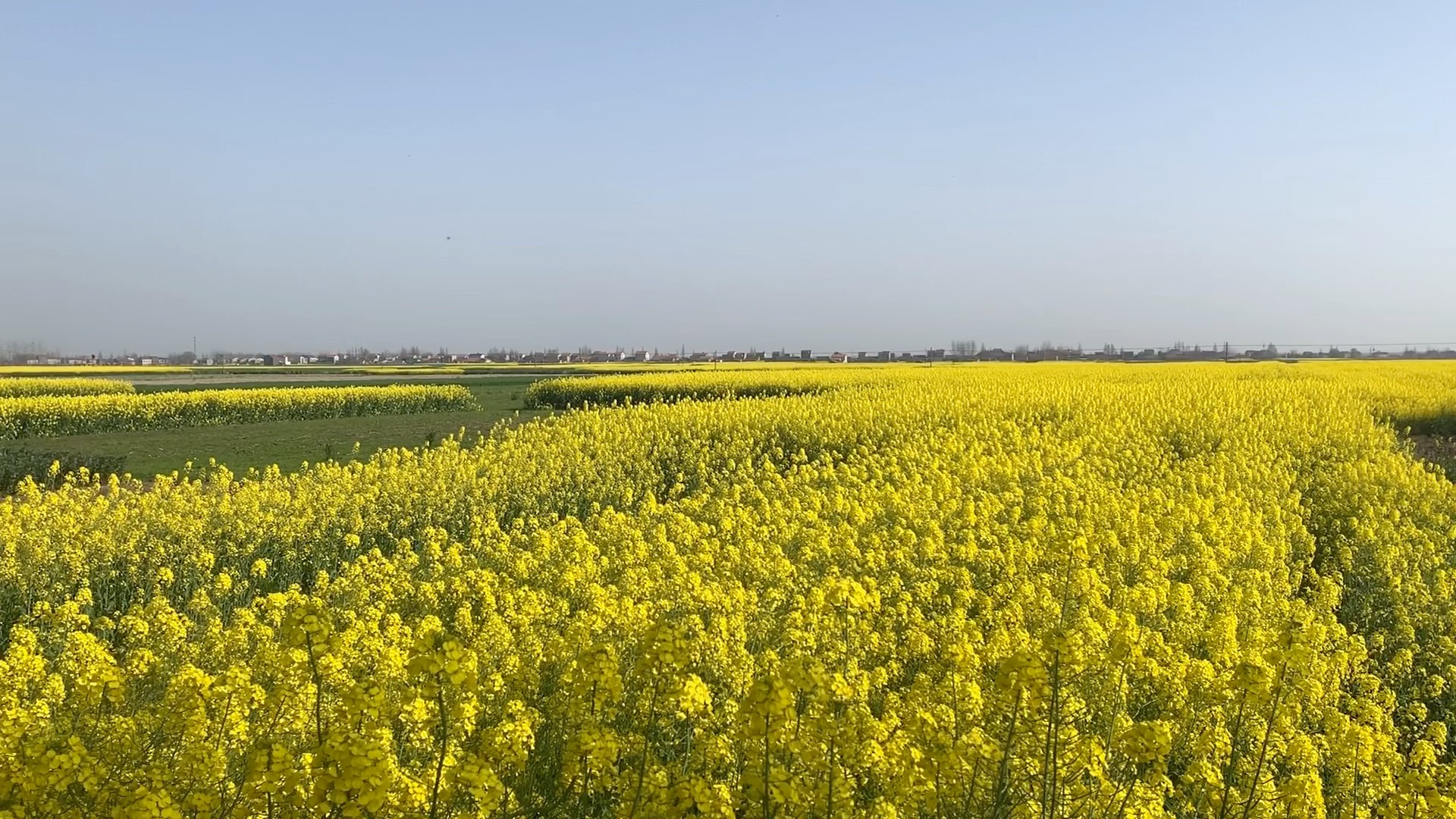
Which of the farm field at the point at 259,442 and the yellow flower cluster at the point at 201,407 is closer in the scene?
the farm field at the point at 259,442

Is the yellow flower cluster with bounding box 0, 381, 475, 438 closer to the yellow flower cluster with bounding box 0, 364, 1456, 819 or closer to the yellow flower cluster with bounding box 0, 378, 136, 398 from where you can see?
the yellow flower cluster with bounding box 0, 378, 136, 398

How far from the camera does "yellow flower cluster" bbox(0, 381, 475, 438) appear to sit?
26.5 metres

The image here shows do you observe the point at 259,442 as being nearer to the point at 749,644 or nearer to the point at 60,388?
the point at 749,644

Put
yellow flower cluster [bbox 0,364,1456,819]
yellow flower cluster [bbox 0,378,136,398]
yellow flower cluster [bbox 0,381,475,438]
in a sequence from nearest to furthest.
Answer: yellow flower cluster [bbox 0,364,1456,819], yellow flower cluster [bbox 0,381,475,438], yellow flower cluster [bbox 0,378,136,398]

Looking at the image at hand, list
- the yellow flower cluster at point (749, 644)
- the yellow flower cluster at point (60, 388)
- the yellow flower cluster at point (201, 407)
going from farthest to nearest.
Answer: the yellow flower cluster at point (60, 388), the yellow flower cluster at point (201, 407), the yellow flower cluster at point (749, 644)

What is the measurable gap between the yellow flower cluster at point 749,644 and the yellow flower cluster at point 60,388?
3481cm

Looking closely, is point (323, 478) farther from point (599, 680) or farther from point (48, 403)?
point (48, 403)

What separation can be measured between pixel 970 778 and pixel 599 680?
1.49m

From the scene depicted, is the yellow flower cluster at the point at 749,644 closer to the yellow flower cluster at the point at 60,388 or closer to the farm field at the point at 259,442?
the farm field at the point at 259,442

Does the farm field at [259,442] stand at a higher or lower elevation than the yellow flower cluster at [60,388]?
Answer: lower

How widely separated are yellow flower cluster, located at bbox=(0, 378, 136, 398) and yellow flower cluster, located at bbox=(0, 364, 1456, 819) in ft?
114

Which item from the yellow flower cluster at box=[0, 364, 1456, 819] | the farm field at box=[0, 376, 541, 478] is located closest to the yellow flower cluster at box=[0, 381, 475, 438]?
the farm field at box=[0, 376, 541, 478]

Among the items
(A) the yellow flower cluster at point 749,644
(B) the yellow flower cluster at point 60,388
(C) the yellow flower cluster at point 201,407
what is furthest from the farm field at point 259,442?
(B) the yellow flower cluster at point 60,388

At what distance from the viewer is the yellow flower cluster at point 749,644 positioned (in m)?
3.01
